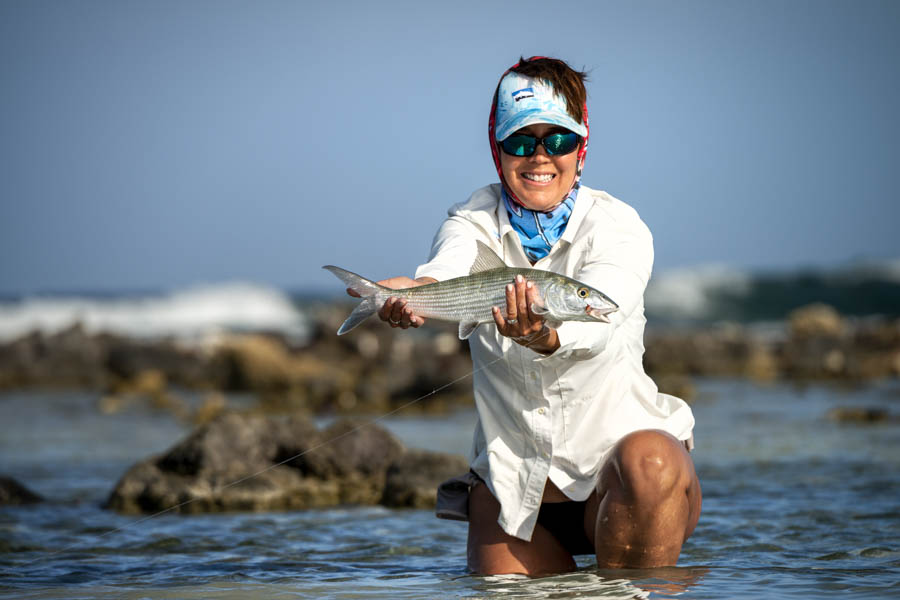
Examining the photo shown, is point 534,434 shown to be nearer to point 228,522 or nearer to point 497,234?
point 497,234

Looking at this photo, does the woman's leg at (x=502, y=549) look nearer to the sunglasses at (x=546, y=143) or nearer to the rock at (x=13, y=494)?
the sunglasses at (x=546, y=143)

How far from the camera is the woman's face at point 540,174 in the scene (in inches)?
186

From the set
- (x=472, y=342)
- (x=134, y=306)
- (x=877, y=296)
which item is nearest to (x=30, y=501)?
(x=472, y=342)

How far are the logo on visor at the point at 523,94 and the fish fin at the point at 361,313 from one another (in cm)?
116

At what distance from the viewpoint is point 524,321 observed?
13.6ft

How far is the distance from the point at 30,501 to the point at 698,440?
22.2ft

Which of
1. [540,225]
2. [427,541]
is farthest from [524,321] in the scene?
[427,541]

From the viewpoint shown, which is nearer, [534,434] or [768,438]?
[534,434]

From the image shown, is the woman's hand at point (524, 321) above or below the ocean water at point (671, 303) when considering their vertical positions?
below

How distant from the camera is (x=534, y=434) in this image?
187 inches

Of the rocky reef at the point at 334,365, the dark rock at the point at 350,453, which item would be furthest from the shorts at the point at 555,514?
the rocky reef at the point at 334,365

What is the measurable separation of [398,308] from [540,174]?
991mm

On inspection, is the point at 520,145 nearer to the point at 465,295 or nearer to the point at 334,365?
the point at 465,295

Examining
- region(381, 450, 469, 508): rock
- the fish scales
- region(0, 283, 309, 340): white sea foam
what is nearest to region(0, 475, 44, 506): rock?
region(381, 450, 469, 508): rock
